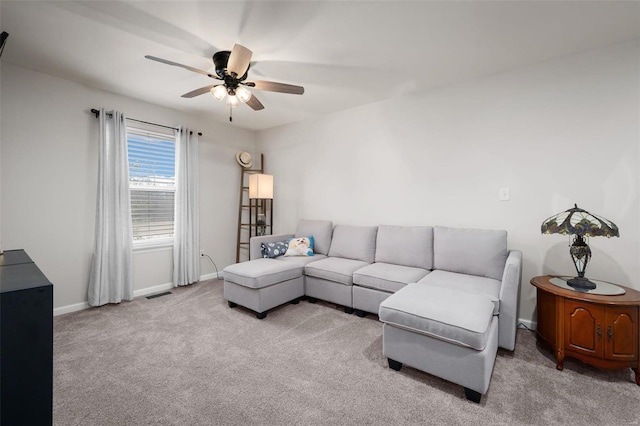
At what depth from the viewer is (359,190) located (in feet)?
12.3

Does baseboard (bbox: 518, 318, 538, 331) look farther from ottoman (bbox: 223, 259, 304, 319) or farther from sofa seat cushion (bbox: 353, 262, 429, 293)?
ottoman (bbox: 223, 259, 304, 319)

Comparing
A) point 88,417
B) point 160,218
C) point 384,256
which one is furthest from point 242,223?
point 88,417

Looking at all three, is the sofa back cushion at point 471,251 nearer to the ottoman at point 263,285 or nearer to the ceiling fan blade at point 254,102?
the ottoman at point 263,285

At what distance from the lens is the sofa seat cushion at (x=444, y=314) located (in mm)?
1619

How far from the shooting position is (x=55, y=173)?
112 inches

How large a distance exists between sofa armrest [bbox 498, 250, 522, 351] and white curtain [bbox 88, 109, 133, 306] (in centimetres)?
390

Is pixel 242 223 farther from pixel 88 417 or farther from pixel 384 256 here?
pixel 88 417

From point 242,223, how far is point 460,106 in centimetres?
361

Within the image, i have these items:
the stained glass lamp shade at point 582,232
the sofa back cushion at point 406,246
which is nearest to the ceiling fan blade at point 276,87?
the sofa back cushion at point 406,246

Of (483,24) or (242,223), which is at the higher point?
(483,24)

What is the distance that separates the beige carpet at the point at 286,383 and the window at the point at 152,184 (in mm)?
1325

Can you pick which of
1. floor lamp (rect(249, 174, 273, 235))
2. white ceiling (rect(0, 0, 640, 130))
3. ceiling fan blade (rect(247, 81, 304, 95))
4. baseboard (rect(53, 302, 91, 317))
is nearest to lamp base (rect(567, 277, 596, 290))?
white ceiling (rect(0, 0, 640, 130))

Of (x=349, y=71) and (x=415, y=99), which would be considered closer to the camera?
(x=349, y=71)

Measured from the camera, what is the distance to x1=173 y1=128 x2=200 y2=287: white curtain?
12.5 feet
